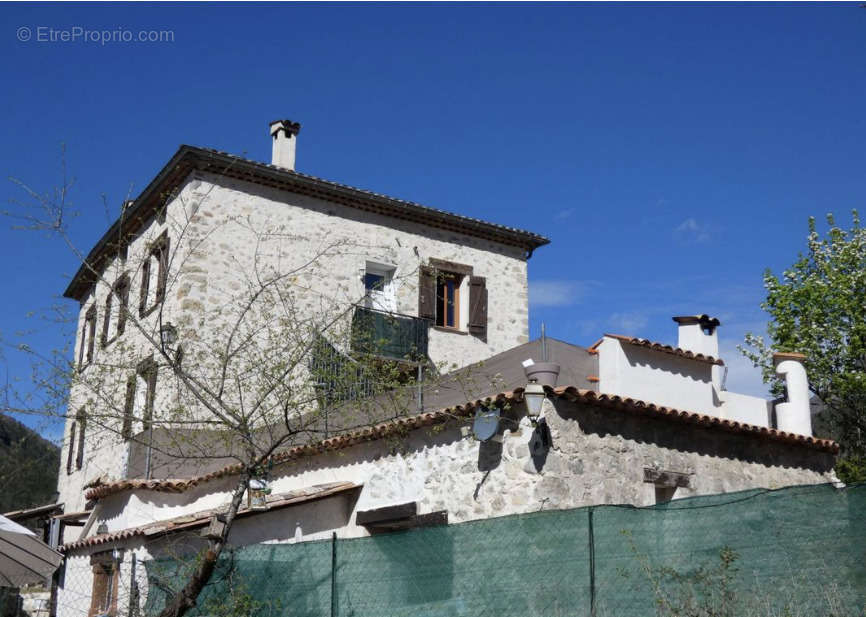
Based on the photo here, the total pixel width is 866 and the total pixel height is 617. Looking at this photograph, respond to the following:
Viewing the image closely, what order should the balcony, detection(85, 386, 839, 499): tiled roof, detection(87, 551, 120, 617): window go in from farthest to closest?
1. the balcony
2. detection(87, 551, 120, 617): window
3. detection(85, 386, 839, 499): tiled roof

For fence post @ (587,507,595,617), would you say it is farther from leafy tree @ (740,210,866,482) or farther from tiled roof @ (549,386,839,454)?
leafy tree @ (740,210,866,482)

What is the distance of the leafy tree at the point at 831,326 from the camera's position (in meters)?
21.2

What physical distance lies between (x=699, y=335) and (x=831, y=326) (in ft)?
36.9

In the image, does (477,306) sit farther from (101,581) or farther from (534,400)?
(534,400)

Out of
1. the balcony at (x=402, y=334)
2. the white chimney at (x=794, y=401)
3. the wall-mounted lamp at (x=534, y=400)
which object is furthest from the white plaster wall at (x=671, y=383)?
the balcony at (x=402, y=334)

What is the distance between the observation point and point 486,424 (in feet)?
31.4

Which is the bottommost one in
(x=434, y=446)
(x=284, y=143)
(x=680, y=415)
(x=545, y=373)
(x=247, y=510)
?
(x=247, y=510)

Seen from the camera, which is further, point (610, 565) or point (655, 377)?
point (655, 377)

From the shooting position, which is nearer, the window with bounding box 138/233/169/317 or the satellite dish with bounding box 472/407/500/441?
the satellite dish with bounding box 472/407/500/441

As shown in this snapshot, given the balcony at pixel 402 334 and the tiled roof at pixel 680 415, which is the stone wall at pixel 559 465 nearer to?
the tiled roof at pixel 680 415

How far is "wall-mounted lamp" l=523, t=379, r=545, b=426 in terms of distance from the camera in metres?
9.19

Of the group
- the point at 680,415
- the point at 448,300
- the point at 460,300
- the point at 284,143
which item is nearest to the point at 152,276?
the point at 284,143

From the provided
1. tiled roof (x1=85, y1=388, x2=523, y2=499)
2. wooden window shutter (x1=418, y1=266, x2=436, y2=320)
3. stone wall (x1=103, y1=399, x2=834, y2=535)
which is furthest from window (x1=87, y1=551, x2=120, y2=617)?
wooden window shutter (x1=418, y1=266, x2=436, y2=320)

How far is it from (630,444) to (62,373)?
19.2 ft
